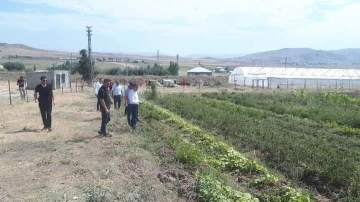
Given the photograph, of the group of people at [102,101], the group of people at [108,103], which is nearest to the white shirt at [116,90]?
the group of people at [108,103]

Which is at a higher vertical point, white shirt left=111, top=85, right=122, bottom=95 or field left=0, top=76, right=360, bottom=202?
white shirt left=111, top=85, right=122, bottom=95

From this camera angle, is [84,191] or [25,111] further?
[25,111]

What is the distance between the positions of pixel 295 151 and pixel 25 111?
40.8 ft

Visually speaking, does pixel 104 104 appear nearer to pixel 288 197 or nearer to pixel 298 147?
pixel 298 147

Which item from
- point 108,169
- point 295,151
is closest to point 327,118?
point 295,151

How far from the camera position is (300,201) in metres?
6.89

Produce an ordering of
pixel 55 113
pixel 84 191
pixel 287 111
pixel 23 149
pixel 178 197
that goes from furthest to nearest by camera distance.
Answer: pixel 287 111, pixel 55 113, pixel 23 149, pixel 178 197, pixel 84 191

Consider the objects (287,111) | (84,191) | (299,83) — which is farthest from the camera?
(299,83)

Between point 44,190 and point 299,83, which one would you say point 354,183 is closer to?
point 44,190

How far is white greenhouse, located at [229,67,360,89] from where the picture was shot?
54344mm

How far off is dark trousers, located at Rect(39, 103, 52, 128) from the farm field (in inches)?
211

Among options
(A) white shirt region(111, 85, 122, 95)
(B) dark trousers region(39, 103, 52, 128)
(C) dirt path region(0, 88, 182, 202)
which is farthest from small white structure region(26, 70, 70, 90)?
(B) dark trousers region(39, 103, 52, 128)

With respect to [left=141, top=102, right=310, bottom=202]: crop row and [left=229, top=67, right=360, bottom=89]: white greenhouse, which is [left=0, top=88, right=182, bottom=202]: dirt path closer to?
[left=141, top=102, right=310, bottom=202]: crop row

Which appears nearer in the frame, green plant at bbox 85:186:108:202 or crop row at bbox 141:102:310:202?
green plant at bbox 85:186:108:202
